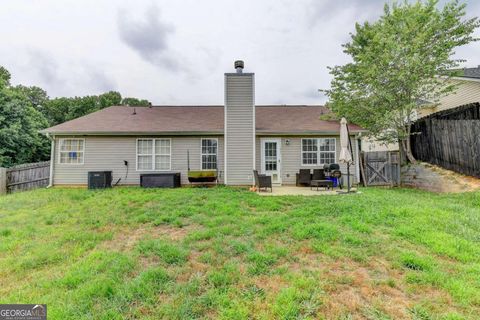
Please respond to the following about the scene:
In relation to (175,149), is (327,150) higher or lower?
lower

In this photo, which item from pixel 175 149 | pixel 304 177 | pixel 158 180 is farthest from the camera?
pixel 175 149

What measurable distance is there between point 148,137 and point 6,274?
8.17 metres

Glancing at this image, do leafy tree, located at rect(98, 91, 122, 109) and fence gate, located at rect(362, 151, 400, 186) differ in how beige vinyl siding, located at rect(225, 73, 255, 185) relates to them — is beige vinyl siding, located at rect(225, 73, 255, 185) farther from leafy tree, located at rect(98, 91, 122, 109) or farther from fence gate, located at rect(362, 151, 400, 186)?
leafy tree, located at rect(98, 91, 122, 109)

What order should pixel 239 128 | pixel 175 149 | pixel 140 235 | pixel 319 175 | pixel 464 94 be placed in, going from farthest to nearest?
pixel 464 94 < pixel 175 149 < pixel 239 128 < pixel 319 175 < pixel 140 235

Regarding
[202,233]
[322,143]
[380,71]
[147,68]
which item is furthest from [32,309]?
[147,68]

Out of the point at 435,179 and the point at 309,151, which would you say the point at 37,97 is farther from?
the point at 435,179

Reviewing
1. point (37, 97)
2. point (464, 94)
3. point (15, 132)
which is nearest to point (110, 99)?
point (37, 97)

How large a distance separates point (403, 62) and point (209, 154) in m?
9.73

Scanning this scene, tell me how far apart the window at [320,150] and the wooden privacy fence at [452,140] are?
468 centimetres

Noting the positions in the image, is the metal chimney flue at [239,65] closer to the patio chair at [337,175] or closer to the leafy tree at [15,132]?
the patio chair at [337,175]

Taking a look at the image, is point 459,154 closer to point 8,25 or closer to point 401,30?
point 401,30

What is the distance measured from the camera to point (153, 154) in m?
11.0

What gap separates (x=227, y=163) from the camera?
10.4 m

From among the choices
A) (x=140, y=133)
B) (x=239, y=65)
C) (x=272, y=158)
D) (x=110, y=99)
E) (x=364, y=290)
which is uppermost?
(x=110, y=99)
